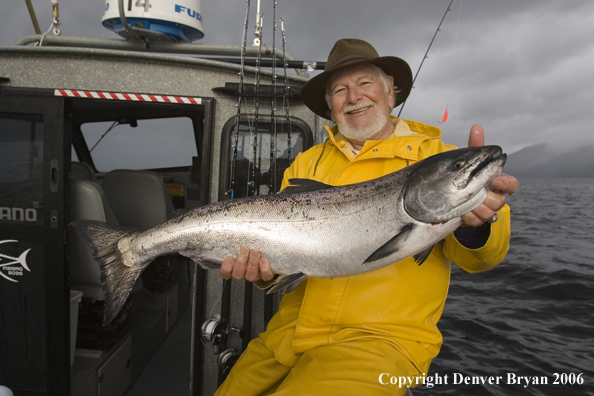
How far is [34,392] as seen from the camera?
11.6 ft

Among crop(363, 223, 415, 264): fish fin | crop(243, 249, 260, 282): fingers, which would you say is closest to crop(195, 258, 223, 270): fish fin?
crop(243, 249, 260, 282): fingers

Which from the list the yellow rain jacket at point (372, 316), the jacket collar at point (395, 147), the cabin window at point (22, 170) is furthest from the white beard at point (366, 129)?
the cabin window at point (22, 170)

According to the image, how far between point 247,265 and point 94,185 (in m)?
2.76

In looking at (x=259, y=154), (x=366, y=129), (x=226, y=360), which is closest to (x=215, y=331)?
(x=226, y=360)

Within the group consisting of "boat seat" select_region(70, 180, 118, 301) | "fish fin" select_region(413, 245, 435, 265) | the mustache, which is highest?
the mustache

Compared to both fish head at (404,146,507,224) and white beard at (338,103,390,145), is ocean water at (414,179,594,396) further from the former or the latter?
fish head at (404,146,507,224)

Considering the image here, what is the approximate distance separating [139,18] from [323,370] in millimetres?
3875

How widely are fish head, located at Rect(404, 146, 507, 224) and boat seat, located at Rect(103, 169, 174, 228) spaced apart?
4328 mm

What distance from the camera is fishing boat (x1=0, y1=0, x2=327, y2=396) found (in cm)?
344

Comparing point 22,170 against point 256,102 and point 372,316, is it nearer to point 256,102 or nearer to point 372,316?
point 256,102

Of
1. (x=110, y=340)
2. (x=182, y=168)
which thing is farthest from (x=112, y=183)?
(x=110, y=340)

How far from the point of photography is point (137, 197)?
5.47 meters

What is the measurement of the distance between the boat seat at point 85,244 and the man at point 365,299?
2281mm

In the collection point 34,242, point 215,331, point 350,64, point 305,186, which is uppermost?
point 350,64
